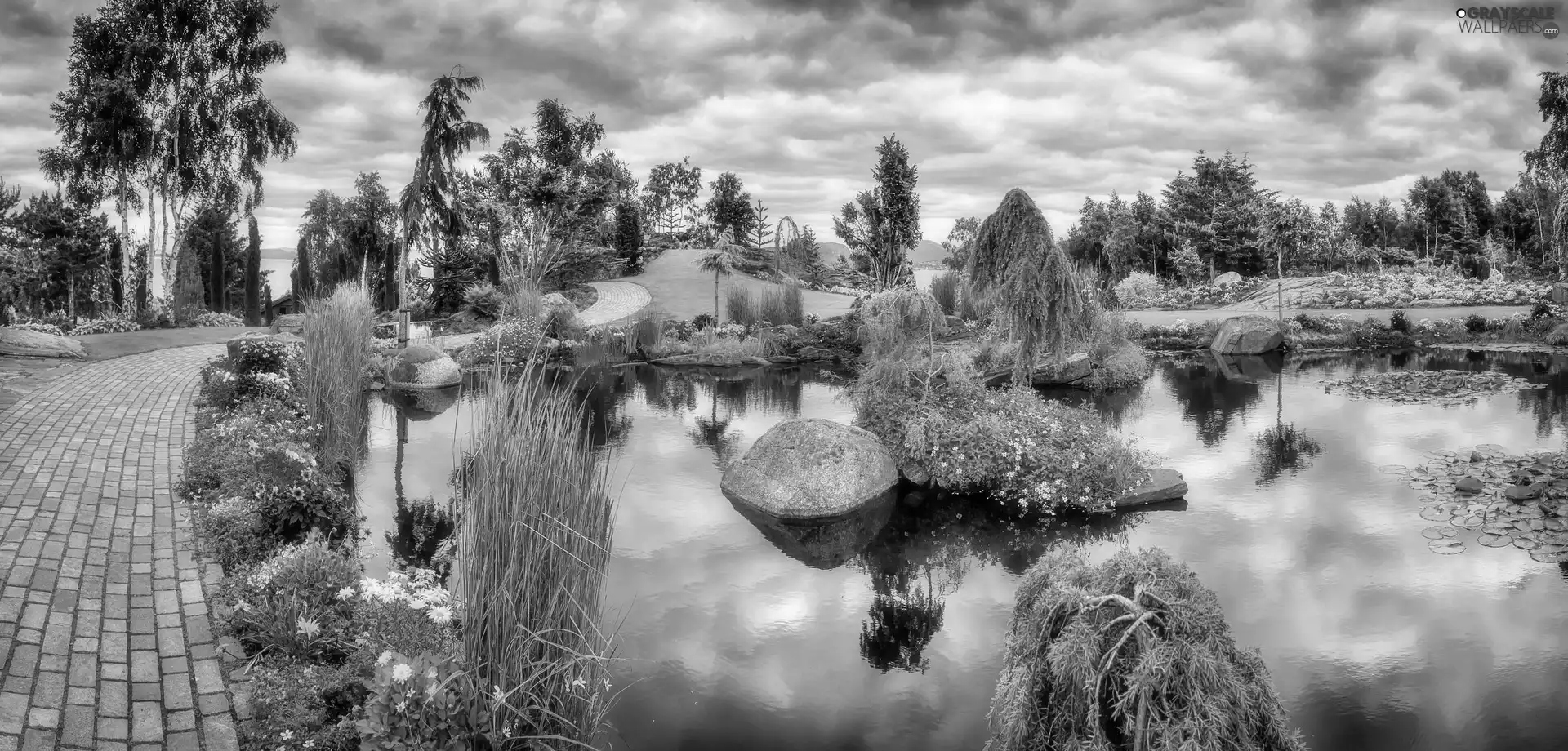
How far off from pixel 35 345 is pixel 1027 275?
1824 centimetres

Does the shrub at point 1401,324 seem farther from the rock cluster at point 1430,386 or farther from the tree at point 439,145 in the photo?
the tree at point 439,145

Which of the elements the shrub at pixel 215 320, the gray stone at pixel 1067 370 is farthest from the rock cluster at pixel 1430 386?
the shrub at pixel 215 320

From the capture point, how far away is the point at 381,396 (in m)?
16.6

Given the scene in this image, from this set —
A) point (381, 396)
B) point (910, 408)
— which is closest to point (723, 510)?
point (910, 408)

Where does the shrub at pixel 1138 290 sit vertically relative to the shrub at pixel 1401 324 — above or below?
above

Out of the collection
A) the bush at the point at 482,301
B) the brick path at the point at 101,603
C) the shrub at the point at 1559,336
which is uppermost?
the bush at the point at 482,301

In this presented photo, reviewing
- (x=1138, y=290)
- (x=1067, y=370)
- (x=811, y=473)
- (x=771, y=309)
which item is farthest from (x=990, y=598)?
(x=1138, y=290)

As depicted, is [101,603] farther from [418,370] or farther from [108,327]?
[108,327]

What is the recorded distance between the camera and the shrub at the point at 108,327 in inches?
861

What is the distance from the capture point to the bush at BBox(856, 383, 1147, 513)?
9.33 metres

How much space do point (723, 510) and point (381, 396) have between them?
10105 millimetres

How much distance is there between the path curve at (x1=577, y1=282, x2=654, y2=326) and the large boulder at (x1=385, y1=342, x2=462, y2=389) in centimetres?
1186

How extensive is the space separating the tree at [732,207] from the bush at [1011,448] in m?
40.8

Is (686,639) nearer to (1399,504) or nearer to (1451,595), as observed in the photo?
(1451,595)
